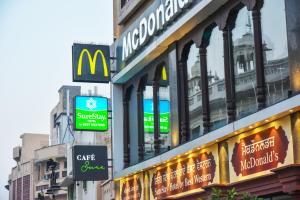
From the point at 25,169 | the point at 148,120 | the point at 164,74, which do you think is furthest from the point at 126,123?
the point at 25,169

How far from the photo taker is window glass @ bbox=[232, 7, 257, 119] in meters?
19.4

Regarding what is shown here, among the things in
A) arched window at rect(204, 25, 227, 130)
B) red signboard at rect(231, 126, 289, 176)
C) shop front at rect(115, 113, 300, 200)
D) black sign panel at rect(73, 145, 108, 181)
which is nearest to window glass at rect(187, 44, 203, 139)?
arched window at rect(204, 25, 227, 130)

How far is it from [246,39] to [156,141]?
7.62 metres

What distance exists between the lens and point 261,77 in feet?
61.2

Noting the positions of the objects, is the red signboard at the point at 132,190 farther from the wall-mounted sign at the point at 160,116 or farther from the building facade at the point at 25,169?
the building facade at the point at 25,169

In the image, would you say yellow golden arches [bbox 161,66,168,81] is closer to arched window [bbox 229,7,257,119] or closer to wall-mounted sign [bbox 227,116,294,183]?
arched window [bbox 229,7,257,119]

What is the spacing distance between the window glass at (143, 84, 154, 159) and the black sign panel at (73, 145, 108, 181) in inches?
132

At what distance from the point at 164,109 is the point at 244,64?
7035 mm

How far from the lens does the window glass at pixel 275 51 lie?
17.8 metres

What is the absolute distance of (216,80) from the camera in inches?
849

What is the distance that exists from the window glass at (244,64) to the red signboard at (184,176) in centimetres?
217

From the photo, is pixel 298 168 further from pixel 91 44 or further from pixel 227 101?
pixel 91 44

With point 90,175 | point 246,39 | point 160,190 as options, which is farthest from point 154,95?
point 246,39

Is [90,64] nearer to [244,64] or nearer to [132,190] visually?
[132,190]
